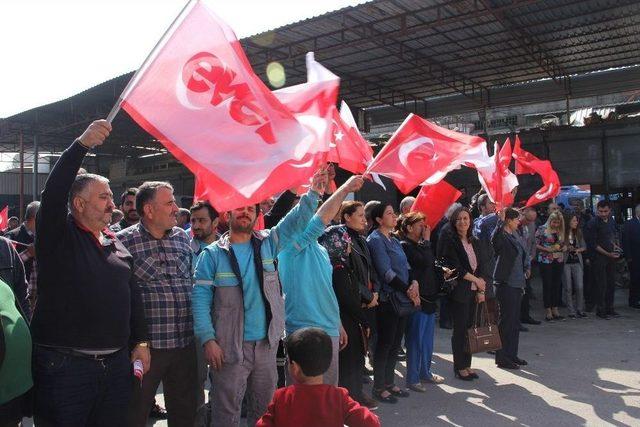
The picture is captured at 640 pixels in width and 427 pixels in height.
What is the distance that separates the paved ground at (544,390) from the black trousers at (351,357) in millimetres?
A: 494

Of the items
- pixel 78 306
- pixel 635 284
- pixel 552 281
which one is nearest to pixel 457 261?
pixel 78 306

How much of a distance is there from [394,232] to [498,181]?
1459mm

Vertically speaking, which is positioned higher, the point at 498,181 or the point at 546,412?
the point at 498,181

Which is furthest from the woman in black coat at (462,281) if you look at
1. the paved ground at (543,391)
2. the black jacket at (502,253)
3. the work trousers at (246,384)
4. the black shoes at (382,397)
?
the work trousers at (246,384)

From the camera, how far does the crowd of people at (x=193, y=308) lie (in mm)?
2594

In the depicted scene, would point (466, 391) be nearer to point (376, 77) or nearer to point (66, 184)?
point (66, 184)

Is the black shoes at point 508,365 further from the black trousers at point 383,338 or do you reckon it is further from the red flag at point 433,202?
the black trousers at point 383,338

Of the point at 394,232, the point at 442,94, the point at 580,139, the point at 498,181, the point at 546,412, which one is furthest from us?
the point at 442,94

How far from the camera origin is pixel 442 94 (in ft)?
59.9

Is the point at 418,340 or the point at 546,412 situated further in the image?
the point at 418,340

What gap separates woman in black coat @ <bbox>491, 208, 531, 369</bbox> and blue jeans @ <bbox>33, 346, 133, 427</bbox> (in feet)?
15.5

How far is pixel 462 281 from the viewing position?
19.1 feet

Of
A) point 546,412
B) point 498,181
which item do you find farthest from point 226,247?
point 498,181

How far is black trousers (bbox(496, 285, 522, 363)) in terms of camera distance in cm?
635
